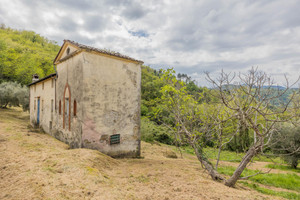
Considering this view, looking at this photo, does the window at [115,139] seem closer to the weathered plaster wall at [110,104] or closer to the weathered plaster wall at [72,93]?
the weathered plaster wall at [110,104]

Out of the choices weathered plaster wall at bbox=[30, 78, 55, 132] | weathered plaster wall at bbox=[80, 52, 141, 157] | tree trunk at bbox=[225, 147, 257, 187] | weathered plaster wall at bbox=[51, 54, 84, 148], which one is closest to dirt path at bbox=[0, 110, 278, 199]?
tree trunk at bbox=[225, 147, 257, 187]

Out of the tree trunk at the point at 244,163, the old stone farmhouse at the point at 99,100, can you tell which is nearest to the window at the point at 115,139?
the old stone farmhouse at the point at 99,100

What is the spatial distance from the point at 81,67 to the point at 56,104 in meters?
5.14

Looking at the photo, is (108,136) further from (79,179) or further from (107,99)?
(79,179)

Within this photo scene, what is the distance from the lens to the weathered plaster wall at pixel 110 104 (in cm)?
863

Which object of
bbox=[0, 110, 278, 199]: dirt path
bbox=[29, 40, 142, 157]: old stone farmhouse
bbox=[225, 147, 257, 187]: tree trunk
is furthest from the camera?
bbox=[29, 40, 142, 157]: old stone farmhouse

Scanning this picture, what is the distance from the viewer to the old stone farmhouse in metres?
8.63

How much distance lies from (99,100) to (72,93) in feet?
6.52

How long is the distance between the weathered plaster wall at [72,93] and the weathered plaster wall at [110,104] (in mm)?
394

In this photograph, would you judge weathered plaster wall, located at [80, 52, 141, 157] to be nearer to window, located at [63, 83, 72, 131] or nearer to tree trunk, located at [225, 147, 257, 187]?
window, located at [63, 83, 72, 131]

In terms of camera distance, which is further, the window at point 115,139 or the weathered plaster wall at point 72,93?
the window at point 115,139

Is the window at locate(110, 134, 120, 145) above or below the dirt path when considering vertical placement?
above

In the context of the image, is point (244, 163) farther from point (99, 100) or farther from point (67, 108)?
point (67, 108)

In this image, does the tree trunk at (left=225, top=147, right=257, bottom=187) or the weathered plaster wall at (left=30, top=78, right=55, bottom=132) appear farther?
the weathered plaster wall at (left=30, top=78, right=55, bottom=132)
